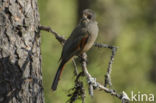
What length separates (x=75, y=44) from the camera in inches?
227

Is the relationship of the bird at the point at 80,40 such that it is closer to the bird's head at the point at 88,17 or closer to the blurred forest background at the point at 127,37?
the bird's head at the point at 88,17

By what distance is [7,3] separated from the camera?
188 inches

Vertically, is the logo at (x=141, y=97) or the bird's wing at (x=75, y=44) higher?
the bird's wing at (x=75, y=44)

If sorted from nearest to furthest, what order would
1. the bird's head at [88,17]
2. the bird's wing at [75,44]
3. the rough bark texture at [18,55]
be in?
the rough bark texture at [18,55], the bird's wing at [75,44], the bird's head at [88,17]

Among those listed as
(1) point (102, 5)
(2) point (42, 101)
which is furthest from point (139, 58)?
(2) point (42, 101)

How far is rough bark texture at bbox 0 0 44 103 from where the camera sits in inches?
184

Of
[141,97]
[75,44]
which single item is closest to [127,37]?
[141,97]

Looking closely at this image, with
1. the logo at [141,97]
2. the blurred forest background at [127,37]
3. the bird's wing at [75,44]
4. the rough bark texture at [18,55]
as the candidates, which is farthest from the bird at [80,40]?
the blurred forest background at [127,37]

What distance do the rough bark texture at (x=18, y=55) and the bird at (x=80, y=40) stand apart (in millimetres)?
Result: 562

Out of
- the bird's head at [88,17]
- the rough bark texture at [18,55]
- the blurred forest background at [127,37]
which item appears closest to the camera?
the rough bark texture at [18,55]

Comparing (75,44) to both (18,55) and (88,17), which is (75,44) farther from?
(18,55)

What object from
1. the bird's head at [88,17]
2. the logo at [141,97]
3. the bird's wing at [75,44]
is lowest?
the logo at [141,97]

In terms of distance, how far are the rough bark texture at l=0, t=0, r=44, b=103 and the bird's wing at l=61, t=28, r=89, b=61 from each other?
0.70 m

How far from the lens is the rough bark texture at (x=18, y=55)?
4.67 m
